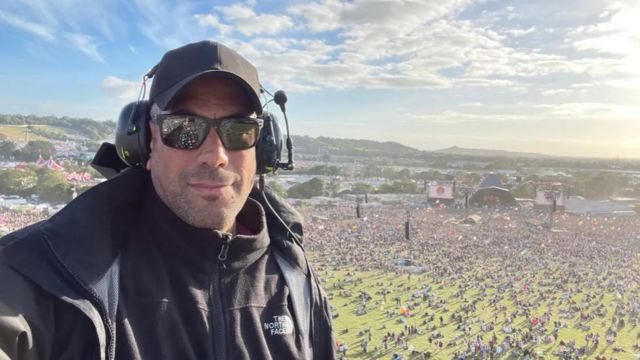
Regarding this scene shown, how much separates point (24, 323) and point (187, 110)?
82 cm

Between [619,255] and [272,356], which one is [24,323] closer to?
[272,356]

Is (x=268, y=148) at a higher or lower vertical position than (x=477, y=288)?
higher

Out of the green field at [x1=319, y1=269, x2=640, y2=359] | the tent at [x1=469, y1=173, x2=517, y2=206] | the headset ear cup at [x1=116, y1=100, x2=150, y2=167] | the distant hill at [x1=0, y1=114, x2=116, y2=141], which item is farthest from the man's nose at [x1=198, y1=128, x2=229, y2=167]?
the distant hill at [x1=0, y1=114, x2=116, y2=141]

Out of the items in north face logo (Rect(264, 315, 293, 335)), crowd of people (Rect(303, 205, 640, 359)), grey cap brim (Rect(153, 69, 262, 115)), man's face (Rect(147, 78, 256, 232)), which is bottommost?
crowd of people (Rect(303, 205, 640, 359))

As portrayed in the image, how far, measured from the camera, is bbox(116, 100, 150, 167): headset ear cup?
73.5 inches

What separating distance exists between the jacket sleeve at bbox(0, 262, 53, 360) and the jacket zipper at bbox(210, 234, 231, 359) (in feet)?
1.73

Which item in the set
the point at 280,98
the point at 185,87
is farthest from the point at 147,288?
the point at 280,98

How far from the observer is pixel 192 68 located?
1.59 metres

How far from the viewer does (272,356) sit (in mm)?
1740

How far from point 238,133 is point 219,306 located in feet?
2.04

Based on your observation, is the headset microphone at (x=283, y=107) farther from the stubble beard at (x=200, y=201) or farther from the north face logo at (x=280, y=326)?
the north face logo at (x=280, y=326)

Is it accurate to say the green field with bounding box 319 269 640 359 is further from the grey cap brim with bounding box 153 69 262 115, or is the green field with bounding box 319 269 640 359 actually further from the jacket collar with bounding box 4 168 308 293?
the grey cap brim with bounding box 153 69 262 115

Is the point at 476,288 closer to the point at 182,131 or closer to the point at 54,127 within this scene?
the point at 182,131

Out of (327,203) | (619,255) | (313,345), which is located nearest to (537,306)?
(619,255)
